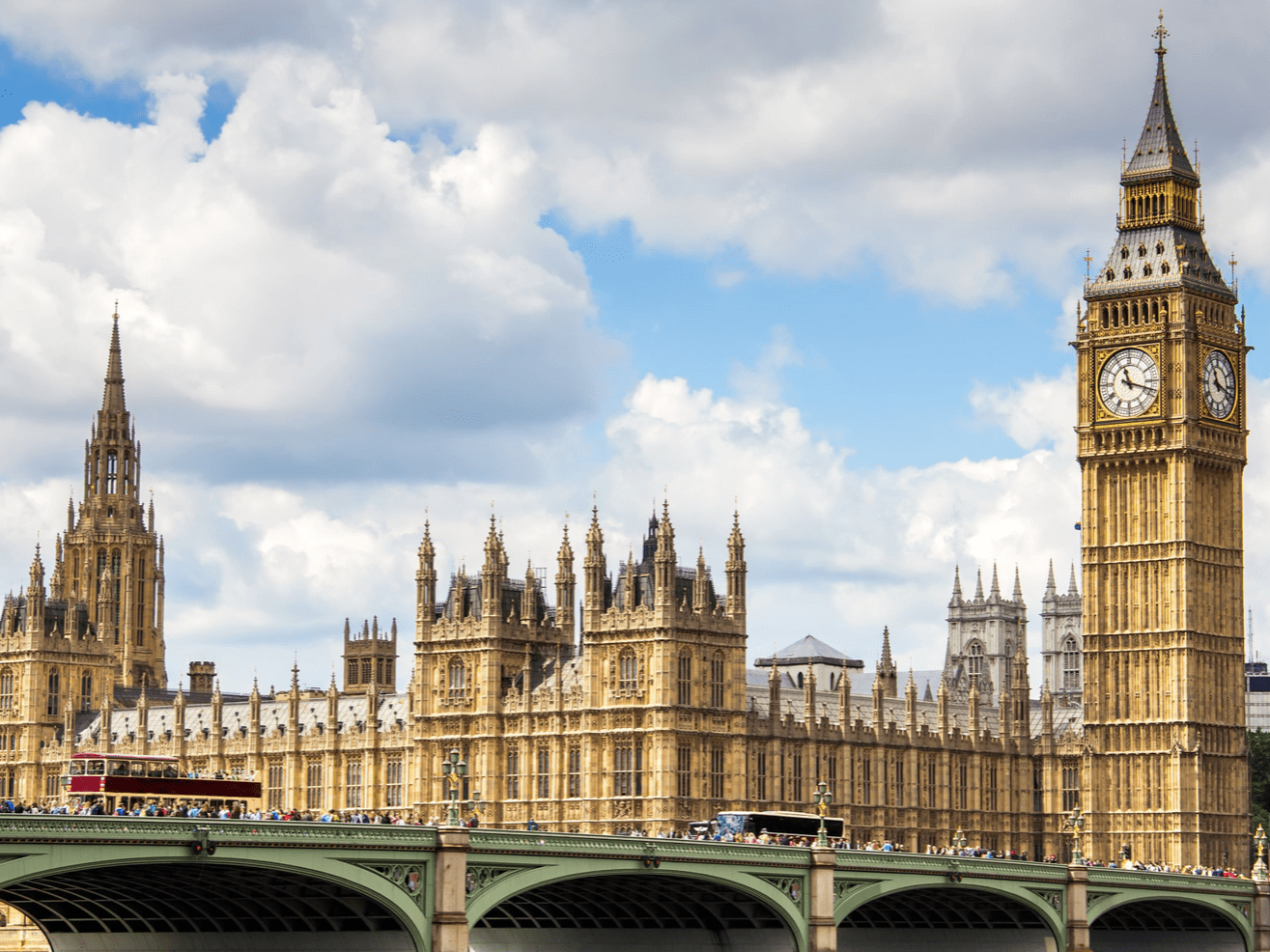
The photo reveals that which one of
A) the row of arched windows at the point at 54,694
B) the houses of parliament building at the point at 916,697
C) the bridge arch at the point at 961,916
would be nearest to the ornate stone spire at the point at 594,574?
the houses of parliament building at the point at 916,697

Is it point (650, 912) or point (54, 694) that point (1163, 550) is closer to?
point (650, 912)

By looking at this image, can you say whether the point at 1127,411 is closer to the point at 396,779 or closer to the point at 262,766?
the point at 396,779

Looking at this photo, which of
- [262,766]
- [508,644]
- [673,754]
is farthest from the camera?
[262,766]

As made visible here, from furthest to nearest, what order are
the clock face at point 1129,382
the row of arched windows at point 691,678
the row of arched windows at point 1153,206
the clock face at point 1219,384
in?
1. the row of arched windows at point 1153,206
2. the clock face at point 1219,384
3. the clock face at point 1129,382
4. the row of arched windows at point 691,678

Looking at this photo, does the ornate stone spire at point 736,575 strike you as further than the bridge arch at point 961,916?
Yes

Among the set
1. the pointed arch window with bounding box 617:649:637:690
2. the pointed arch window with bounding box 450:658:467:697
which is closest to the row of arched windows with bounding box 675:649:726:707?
the pointed arch window with bounding box 617:649:637:690

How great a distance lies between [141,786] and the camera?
319 ft

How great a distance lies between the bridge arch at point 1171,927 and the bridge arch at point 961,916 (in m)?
11.3

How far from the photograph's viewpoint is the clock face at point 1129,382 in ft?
515

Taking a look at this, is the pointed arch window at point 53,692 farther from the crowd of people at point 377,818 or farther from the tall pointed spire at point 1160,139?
the tall pointed spire at point 1160,139

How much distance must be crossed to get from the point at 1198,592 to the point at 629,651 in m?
39.5

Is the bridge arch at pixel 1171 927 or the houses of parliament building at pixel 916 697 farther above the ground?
the houses of parliament building at pixel 916 697

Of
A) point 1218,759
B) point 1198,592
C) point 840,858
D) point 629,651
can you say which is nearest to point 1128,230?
point 1198,592

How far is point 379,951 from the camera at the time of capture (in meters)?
84.8
